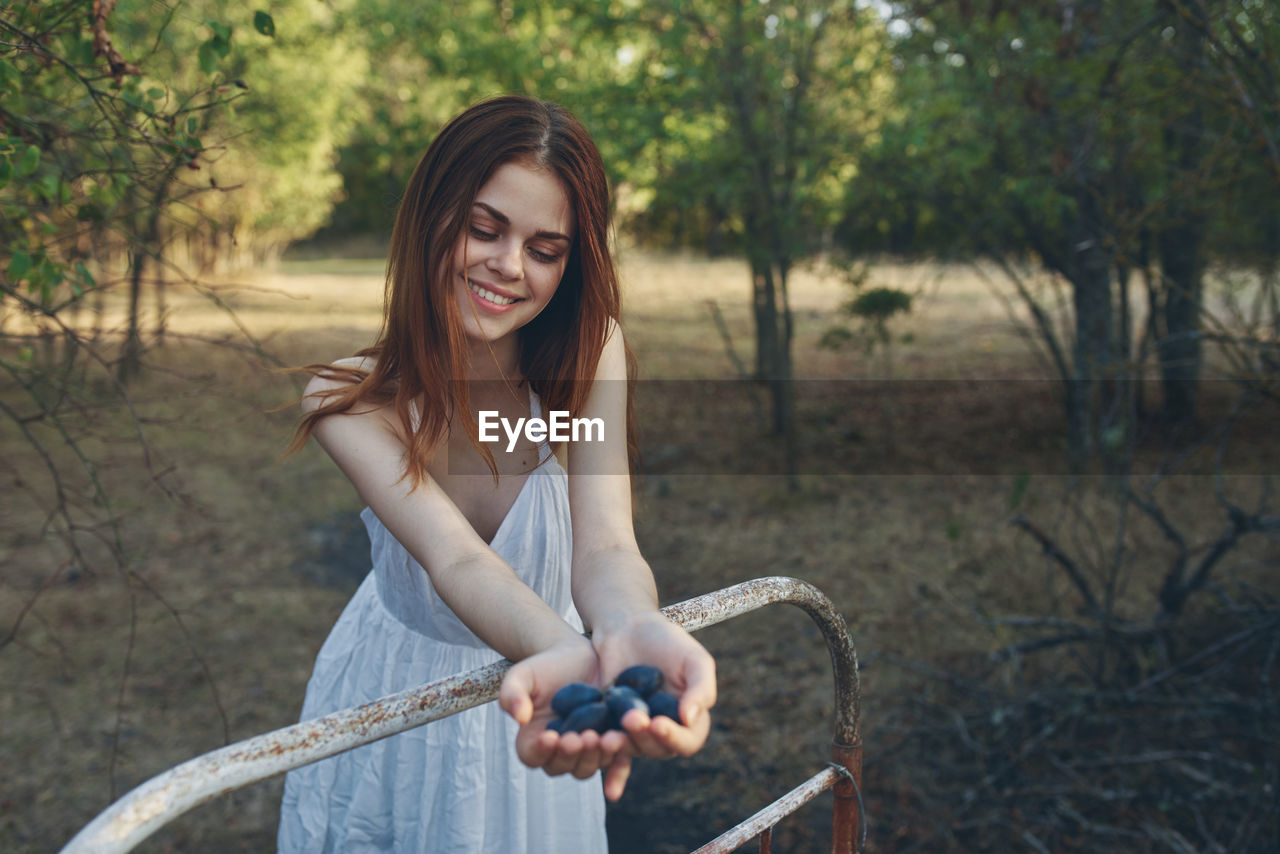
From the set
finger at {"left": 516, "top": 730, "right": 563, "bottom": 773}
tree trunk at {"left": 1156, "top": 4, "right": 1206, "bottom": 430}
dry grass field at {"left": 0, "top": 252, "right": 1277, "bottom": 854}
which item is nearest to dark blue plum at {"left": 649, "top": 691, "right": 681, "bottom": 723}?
finger at {"left": 516, "top": 730, "right": 563, "bottom": 773}

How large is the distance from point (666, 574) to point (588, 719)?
4.82 meters

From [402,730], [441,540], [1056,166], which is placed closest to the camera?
[402,730]

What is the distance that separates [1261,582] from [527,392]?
15.2 ft

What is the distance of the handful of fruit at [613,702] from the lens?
3.32 feet

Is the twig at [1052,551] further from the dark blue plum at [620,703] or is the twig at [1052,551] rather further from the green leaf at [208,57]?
the green leaf at [208,57]

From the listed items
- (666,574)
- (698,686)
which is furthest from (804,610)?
(666,574)

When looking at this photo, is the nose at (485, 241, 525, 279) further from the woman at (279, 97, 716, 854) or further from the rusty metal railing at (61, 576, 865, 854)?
the rusty metal railing at (61, 576, 865, 854)

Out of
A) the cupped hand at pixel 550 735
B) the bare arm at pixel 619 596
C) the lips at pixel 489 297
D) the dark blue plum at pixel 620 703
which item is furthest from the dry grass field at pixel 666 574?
the dark blue plum at pixel 620 703

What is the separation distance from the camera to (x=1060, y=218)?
20.7 feet

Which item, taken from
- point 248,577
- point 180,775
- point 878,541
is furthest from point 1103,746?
point 248,577

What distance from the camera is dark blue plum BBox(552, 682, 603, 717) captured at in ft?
3.47

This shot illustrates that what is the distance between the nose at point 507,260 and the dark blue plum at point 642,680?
70 centimetres

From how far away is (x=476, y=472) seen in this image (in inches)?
71.4

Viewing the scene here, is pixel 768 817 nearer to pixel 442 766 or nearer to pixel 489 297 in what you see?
pixel 442 766
